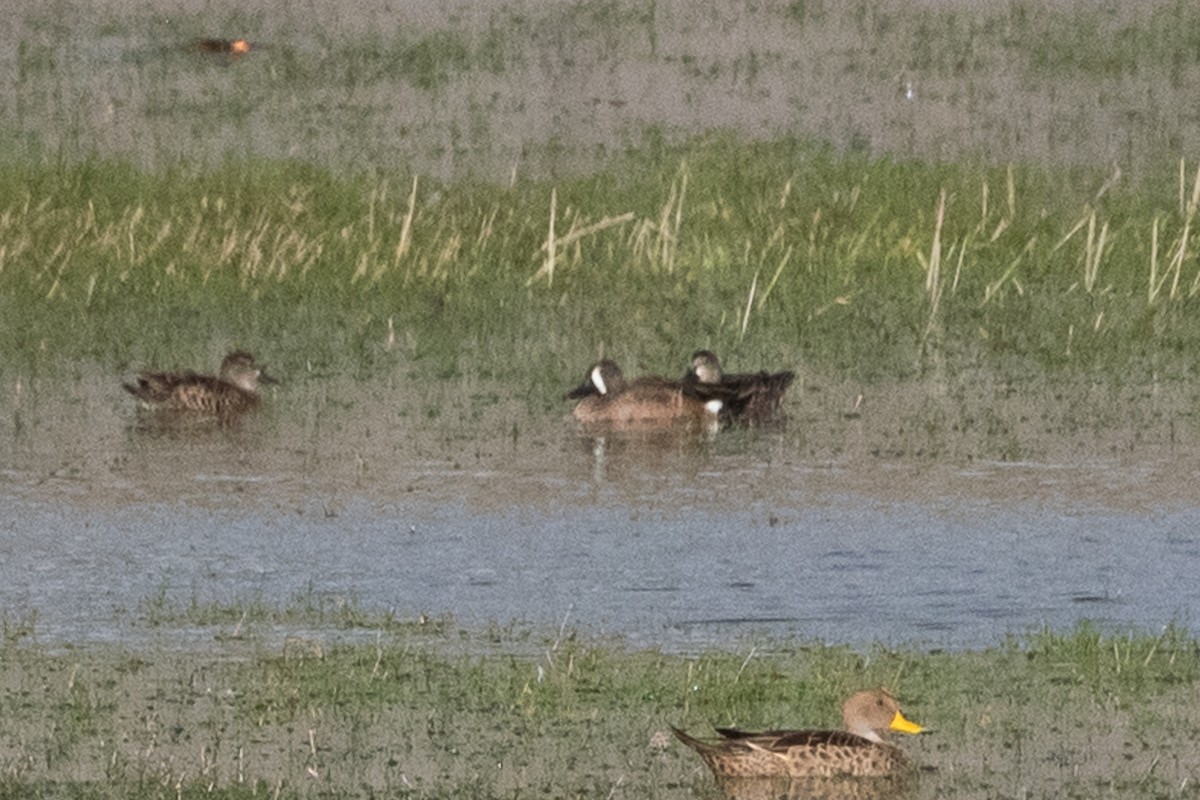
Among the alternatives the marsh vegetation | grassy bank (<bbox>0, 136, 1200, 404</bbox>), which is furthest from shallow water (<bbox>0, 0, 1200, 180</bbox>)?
grassy bank (<bbox>0, 136, 1200, 404</bbox>)

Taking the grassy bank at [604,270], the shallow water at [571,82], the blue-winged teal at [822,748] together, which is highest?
the shallow water at [571,82]

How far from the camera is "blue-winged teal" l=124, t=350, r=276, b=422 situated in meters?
16.4

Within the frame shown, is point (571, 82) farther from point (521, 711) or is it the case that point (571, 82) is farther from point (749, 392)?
point (521, 711)

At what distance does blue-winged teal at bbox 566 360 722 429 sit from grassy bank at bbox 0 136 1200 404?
0.51 m

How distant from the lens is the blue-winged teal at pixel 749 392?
16.4 metres

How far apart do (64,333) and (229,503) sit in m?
4.81

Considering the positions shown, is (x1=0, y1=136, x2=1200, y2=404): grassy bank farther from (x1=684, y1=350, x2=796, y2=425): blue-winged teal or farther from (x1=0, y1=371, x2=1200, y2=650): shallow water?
(x1=0, y1=371, x2=1200, y2=650): shallow water

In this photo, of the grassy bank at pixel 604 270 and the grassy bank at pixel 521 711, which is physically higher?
the grassy bank at pixel 604 270

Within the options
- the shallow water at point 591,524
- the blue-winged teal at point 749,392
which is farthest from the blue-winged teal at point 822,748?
the blue-winged teal at point 749,392

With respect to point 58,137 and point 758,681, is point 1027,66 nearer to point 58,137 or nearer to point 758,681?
point 58,137

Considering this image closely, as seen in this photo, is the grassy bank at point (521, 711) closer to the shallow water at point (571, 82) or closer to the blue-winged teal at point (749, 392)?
the blue-winged teal at point (749, 392)

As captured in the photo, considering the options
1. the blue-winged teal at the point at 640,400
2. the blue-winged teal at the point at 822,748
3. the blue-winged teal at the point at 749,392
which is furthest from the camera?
the blue-winged teal at the point at 640,400

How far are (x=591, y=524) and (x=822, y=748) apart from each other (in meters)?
4.59

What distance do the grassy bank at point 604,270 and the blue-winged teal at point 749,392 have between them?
1.02 metres
